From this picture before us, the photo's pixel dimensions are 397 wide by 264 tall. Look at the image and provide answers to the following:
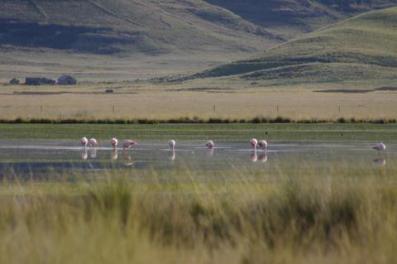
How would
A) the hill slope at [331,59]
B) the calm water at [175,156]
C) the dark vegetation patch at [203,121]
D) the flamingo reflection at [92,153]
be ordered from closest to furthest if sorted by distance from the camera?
1. the calm water at [175,156]
2. the flamingo reflection at [92,153]
3. the dark vegetation patch at [203,121]
4. the hill slope at [331,59]

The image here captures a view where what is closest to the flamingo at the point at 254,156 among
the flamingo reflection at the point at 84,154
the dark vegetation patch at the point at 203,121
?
the flamingo reflection at the point at 84,154

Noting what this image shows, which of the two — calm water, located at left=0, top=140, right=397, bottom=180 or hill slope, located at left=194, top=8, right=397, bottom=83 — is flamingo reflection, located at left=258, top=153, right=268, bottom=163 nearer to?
calm water, located at left=0, top=140, right=397, bottom=180

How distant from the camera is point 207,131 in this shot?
5250cm

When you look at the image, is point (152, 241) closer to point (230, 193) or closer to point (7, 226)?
point (7, 226)

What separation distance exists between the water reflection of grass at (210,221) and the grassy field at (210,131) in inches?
1029

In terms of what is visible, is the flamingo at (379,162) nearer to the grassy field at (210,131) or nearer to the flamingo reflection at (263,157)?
the flamingo reflection at (263,157)

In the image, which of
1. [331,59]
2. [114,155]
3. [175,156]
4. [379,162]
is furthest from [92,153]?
[331,59]

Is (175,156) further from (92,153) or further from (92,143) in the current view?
(92,143)

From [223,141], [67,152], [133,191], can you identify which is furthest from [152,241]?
[223,141]

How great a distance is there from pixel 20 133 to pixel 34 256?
35.6 m

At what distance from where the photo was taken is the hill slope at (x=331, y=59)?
15975cm

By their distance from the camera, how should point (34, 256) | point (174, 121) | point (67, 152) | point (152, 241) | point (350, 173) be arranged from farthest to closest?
point (174, 121), point (67, 152), point (350, 173), point (152, 241), point (34, 256)

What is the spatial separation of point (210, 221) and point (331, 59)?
512 ft

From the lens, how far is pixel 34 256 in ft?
48.4
